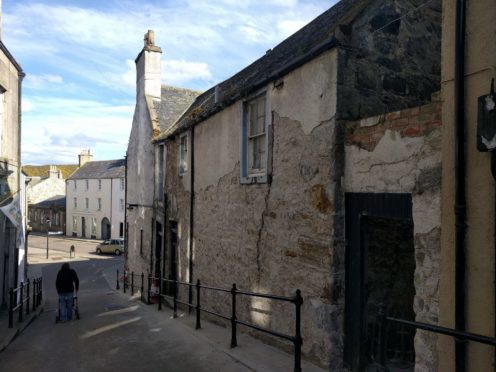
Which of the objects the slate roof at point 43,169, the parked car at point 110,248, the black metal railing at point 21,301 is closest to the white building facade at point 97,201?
the parked car at point 110,248

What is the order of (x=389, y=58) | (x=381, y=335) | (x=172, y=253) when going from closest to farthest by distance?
(x=381, y=335) → (x=389, y=58) → (x=172, y=253)

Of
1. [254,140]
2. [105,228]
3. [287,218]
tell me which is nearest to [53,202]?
[105,228]

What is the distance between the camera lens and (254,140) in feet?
26.7

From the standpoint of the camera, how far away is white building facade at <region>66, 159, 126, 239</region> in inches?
1839

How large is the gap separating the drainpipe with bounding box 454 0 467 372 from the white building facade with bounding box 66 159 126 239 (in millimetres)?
44633

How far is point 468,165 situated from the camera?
3.67 meters

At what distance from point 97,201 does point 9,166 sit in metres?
39.1

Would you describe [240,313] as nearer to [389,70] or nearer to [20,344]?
[20,344]

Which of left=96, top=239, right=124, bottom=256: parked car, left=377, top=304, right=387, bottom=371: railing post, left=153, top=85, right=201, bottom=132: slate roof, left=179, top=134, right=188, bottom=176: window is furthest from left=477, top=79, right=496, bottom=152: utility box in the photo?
left=96, top=239, right=124, bottom=256: parked car

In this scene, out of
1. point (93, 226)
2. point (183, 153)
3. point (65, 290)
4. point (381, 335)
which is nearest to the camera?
point (381, 335)

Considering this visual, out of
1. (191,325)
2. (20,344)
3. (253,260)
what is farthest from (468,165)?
(20,344)

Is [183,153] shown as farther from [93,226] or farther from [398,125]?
[93,226]

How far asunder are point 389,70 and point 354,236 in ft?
8.02

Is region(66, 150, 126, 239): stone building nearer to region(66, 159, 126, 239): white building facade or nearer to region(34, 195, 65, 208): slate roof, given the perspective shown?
region(66, 159, 126, 239): white building facade
